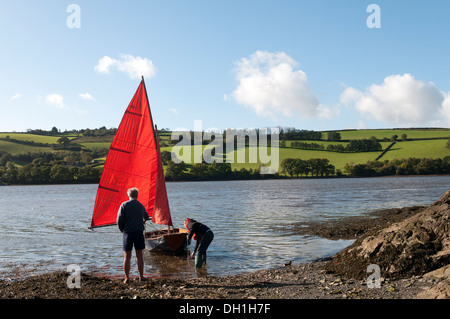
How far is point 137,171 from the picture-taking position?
16484 mm

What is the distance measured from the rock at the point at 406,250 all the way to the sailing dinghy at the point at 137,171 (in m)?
7.37

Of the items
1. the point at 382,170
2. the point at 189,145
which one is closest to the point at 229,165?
the point at 189,145

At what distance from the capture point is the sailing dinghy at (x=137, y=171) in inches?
637

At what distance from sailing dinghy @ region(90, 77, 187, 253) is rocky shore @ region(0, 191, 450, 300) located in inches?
208

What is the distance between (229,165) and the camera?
123 metres

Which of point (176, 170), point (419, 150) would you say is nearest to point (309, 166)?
point (419, 150)

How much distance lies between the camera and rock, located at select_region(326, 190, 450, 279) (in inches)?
385

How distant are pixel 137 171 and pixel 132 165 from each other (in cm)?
33

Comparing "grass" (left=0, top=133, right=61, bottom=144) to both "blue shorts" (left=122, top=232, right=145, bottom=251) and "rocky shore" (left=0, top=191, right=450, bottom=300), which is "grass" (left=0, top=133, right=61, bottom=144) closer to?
"blue shorts" (left=122, top=232, right=145, bottom=251)

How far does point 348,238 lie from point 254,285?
32.2 ft

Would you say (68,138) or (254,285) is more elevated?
(68,138)

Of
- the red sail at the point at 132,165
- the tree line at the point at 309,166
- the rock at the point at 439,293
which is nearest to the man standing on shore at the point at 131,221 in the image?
the red sail at the point at 132,165

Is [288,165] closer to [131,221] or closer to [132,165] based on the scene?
[132,165]
